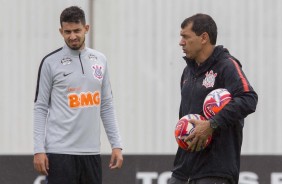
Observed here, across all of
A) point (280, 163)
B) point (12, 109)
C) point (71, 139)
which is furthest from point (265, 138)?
point (71, 139)

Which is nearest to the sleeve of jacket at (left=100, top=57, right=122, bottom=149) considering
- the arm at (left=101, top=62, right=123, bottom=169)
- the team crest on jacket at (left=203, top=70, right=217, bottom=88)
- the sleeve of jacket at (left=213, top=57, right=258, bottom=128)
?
the arm at (left=101, top=62, right=123, bottom=169)

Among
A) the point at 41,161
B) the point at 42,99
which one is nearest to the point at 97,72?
the point at 42,99

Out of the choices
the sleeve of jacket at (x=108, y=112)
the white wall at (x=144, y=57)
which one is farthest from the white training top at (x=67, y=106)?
the white wall at (x=144, y=57)

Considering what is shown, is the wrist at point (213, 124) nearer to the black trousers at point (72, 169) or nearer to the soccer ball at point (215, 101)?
the soccer ball at point (215, 101)

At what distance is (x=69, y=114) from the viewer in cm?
622

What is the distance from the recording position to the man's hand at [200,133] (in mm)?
5520

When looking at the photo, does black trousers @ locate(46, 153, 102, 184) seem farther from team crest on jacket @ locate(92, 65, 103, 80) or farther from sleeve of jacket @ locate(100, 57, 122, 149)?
team crest on jacket @ locate(92, 65, 103, 80)

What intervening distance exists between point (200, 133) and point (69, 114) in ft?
3.64

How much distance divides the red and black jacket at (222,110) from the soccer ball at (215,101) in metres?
0.03

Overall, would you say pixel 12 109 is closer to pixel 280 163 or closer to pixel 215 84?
pixel 280 163

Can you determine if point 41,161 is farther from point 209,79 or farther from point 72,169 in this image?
point 209,79

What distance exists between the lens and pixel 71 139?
6.23 metres

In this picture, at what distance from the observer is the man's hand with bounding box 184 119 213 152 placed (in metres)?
5.52

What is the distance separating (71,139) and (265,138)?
3.11 metres
